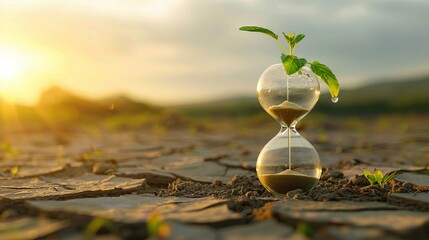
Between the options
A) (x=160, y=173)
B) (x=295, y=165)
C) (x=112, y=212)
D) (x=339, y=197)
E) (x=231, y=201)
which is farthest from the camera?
(x=160, y=173)

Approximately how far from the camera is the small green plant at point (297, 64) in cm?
287

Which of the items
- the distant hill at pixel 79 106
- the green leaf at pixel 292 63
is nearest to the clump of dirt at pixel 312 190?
the green leaf at pixel 292 63

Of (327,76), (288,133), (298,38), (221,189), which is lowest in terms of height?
(221,189)

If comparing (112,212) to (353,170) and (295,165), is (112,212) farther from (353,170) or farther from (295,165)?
(353,170)

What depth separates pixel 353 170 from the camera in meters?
4.27

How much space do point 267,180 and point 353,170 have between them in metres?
1.40

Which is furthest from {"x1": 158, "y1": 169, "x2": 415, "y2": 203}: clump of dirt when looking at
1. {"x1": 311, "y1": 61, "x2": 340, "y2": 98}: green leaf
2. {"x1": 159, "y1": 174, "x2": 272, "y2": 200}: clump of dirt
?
{"x1": 311, "y1": 61, "x2": 340, "y2": 98}: green leaf

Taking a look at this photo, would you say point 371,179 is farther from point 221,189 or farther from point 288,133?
point 221,189

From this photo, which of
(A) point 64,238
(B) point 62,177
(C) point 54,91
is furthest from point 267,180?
(C) point 54,91

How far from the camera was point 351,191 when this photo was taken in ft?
9.99

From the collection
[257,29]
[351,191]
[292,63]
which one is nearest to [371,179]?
[351,191]

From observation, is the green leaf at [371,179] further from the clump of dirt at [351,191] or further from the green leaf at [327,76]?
the green leaf at [327,76]

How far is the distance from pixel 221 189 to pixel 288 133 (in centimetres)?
68

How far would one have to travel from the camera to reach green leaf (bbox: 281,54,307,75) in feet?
9.37
